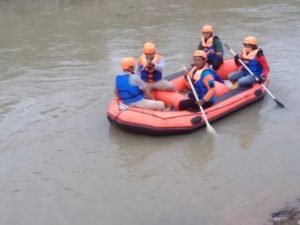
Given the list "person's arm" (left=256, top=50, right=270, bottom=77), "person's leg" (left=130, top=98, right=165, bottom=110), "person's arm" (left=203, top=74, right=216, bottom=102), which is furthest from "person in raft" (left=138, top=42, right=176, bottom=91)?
"person's arm" (left=256, top=50, right=270, bottom=77)

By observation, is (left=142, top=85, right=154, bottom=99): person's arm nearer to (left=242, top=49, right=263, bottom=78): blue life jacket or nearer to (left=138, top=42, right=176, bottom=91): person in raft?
(left=138, top=42, right=176, bottom=91): person in raft

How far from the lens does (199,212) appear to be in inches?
211

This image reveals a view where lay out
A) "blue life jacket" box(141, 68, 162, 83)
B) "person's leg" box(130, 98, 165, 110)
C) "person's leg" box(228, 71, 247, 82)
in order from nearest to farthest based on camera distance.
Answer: "person's leg" box(130, 98, 165, 110)
"blue life jacket" box(141, 68, 162, 83)
"person's leg" box(228, 71, 247, 82)

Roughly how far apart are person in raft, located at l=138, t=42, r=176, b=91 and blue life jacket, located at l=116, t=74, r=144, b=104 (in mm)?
589

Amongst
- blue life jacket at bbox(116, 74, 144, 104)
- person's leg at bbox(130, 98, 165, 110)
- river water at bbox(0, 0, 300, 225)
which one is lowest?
river water at bbox(0, 0, 300, 225)

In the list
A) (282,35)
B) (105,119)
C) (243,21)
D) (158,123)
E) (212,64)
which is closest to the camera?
(158,123)

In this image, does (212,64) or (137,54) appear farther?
(137,54)

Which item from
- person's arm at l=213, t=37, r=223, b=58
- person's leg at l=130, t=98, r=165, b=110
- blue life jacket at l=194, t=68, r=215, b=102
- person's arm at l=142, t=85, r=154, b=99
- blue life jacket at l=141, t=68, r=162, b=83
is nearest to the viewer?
person's leg at l=130, t=98, r=165, b=110

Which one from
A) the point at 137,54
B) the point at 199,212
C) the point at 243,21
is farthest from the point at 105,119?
the point at 243,21

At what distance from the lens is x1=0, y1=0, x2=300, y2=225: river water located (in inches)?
216

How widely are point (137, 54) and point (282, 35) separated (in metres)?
3.95

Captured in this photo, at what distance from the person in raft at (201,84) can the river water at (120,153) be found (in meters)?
0.46

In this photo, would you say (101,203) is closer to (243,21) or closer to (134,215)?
(134,215)

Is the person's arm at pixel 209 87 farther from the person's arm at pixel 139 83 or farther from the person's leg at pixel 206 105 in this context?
the person's arm at pixel 139 83
